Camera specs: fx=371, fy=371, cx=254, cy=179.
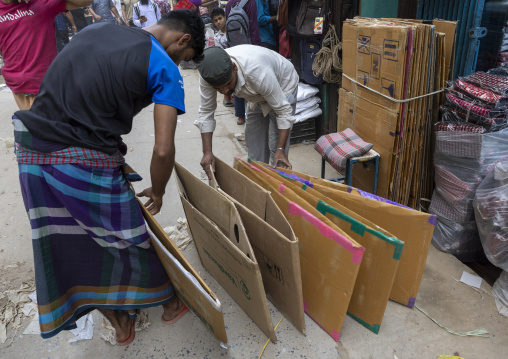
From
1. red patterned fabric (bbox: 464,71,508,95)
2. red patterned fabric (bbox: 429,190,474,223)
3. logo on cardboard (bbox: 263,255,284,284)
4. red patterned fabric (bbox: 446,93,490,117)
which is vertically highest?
red patterned fabric (bbox: 464,71,508,95)

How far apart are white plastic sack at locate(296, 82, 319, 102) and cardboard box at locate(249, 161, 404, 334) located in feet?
7.46

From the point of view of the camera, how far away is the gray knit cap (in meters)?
2.29

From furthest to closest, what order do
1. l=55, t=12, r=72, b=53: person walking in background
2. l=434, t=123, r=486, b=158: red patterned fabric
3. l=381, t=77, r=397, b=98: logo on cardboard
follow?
l=55, t=12, r=72, b=53: person walking in background
l=381, t=77, r=397, b=98: logo on cardboard
l=434, t=123, r=486, b=158: red patterned fabric

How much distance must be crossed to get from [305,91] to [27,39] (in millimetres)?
2726

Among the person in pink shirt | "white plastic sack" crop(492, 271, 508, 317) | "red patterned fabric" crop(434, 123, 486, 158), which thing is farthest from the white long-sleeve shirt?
"white plastic sack" crop(492, 271, 508, 317)

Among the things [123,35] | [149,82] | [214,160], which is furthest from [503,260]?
[123,35]

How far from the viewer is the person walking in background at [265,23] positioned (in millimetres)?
4914

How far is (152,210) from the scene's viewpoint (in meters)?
2.04

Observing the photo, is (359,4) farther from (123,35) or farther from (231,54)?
(123,35)

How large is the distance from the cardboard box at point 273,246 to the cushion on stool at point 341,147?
98 cm

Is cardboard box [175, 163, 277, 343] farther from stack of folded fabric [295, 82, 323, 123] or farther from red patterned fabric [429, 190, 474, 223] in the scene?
stack of folded fabric [295, 82, 323, 123]

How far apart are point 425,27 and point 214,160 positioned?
65.4 inches

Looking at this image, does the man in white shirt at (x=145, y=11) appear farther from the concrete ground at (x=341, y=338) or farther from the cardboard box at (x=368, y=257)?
the cardboard box at (x=368, y=257)

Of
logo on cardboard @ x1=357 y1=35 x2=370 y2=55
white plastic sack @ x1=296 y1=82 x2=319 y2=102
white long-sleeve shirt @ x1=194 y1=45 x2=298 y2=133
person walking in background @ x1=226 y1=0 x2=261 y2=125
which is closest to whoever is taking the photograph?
white long-sleeve shirt @ x1=194 y1=45 x2=298 y2=133
